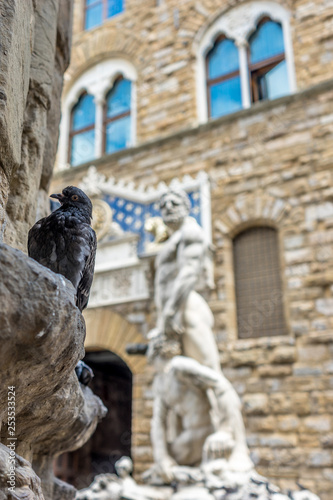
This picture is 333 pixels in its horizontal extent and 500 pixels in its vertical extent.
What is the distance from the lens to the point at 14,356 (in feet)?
2.91

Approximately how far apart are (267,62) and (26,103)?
7.58 m

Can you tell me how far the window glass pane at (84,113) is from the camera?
10.4 m

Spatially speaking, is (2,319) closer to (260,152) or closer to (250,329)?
(250,329)

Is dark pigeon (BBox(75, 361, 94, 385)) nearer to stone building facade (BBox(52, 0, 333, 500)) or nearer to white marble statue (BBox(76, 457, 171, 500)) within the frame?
white marble statue (BBox(76, 457, 171, 500))

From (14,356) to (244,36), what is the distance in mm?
8845

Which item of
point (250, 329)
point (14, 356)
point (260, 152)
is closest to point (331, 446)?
point (250, 329)

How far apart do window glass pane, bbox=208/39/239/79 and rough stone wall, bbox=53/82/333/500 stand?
133cm

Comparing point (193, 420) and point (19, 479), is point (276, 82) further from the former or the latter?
point (19, 479)

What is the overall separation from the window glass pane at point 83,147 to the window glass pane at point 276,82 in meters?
3.59

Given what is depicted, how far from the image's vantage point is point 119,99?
10.0m

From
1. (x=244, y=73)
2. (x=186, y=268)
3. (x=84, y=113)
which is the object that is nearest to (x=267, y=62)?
(x=244, y=73)

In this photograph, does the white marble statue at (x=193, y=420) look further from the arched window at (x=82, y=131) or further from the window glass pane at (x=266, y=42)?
the arched window at (x=82, y=131)

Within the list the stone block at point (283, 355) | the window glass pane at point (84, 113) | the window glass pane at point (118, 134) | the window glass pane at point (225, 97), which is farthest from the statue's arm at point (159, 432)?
the window glass pane at point (84, 113)

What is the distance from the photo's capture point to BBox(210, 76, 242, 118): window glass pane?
8.47 m
